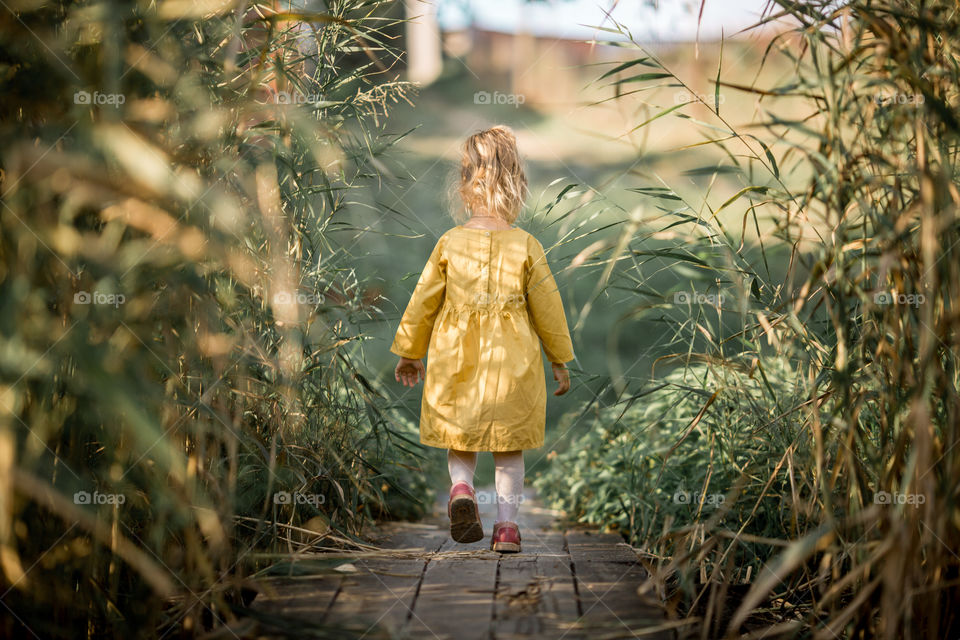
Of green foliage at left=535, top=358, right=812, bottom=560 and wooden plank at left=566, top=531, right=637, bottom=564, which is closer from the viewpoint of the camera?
green foliage at left=535, top=358, right=812, bottom=560

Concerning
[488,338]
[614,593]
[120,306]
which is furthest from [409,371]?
[120,306]

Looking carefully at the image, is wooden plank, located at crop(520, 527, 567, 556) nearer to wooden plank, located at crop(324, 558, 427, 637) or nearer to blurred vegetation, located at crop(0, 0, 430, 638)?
wooden plank, located at crop(324, 558, 427, 637)

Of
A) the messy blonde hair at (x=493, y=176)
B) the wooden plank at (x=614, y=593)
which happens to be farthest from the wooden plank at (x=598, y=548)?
the messy blonde hair at (x=493, y=176)

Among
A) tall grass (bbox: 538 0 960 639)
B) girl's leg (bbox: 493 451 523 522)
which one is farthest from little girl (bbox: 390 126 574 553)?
tall grass (bbox: 538 0 960 639)

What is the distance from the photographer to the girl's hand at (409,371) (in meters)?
2.50

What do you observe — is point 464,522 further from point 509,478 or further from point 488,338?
point 488,338

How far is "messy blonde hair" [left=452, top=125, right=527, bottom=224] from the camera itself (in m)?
2.53

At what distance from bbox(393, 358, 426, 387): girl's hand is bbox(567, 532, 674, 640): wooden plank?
28.4 inches

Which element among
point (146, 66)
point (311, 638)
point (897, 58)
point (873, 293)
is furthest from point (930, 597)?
point (146, 66)

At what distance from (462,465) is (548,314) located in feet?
1.75

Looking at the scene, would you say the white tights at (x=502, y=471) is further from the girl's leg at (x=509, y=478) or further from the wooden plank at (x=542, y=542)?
the wooden plank at (x=542, y=542)

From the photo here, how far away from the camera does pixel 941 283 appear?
1.25 metres

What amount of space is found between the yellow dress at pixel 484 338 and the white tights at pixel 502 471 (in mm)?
54

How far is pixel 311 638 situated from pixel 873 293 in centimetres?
111
